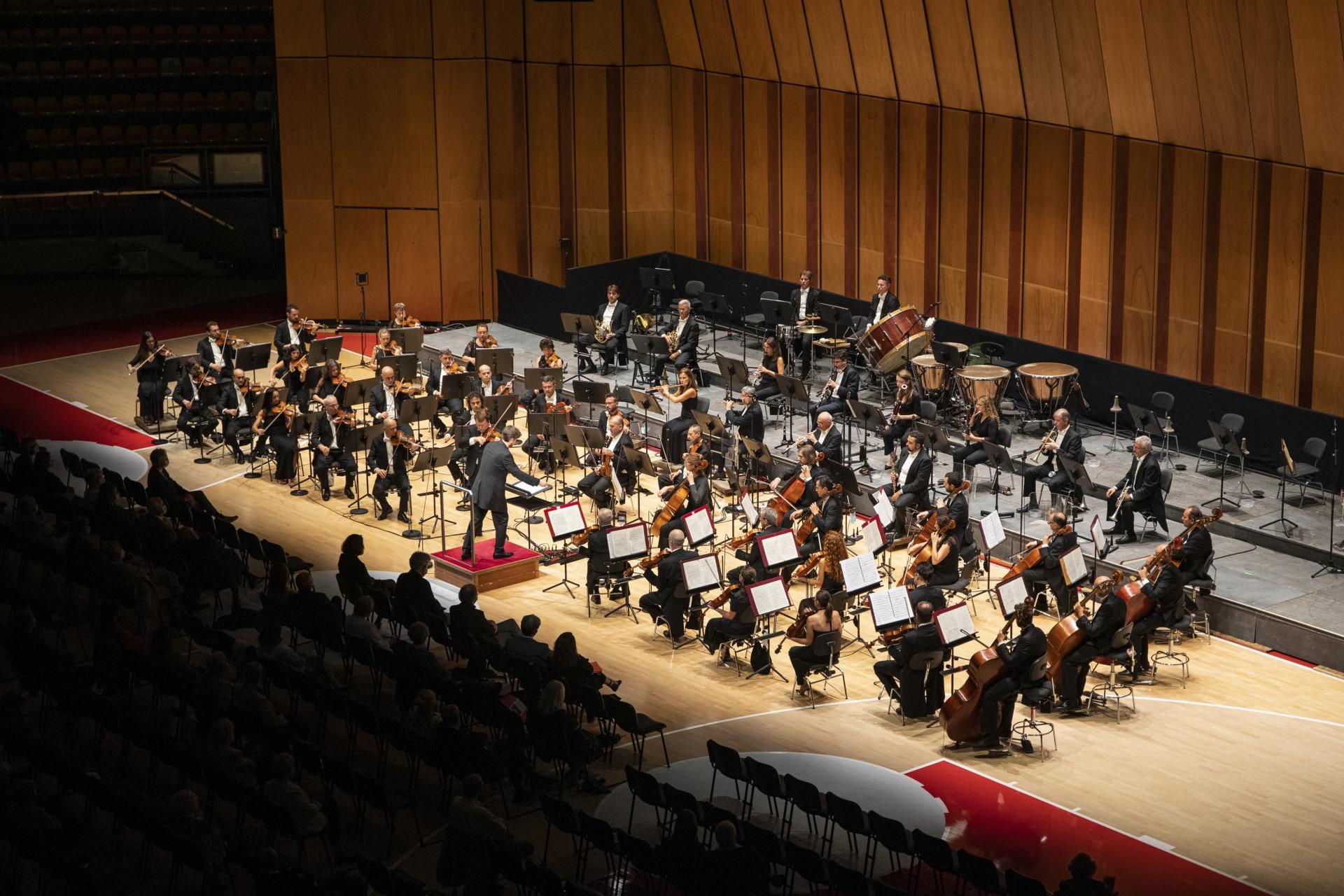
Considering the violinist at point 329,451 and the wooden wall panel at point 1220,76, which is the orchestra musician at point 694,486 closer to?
the violinist at point 329,451

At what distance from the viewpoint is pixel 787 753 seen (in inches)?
497

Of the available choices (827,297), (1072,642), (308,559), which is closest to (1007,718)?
(1072,642)

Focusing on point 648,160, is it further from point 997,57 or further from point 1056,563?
point 1056,563

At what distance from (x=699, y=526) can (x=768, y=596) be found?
1.90 meters

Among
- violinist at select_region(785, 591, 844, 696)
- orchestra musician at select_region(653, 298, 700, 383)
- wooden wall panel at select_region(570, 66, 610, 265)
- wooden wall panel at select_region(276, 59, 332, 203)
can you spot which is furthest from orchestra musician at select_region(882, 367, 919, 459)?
wooden wall panel at select_region(276, 59, 332, 203)

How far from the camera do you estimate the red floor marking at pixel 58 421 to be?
20531mm

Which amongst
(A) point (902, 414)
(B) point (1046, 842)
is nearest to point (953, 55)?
(A) point (902, 414)

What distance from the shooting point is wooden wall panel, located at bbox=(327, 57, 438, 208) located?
81.5ft

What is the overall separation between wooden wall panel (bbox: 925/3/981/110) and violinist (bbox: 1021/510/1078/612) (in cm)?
790

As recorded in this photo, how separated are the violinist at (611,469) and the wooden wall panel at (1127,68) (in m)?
6.95

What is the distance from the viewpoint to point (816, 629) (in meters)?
13.5

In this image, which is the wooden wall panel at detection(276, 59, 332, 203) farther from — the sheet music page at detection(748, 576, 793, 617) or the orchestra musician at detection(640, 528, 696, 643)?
the sheet music page at detection(748, 576, 793, 617)

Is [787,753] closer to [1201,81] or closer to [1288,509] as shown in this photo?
[1288,509]

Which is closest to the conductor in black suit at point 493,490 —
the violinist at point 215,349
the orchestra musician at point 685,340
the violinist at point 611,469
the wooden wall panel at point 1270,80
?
the violinist at point 611,469
